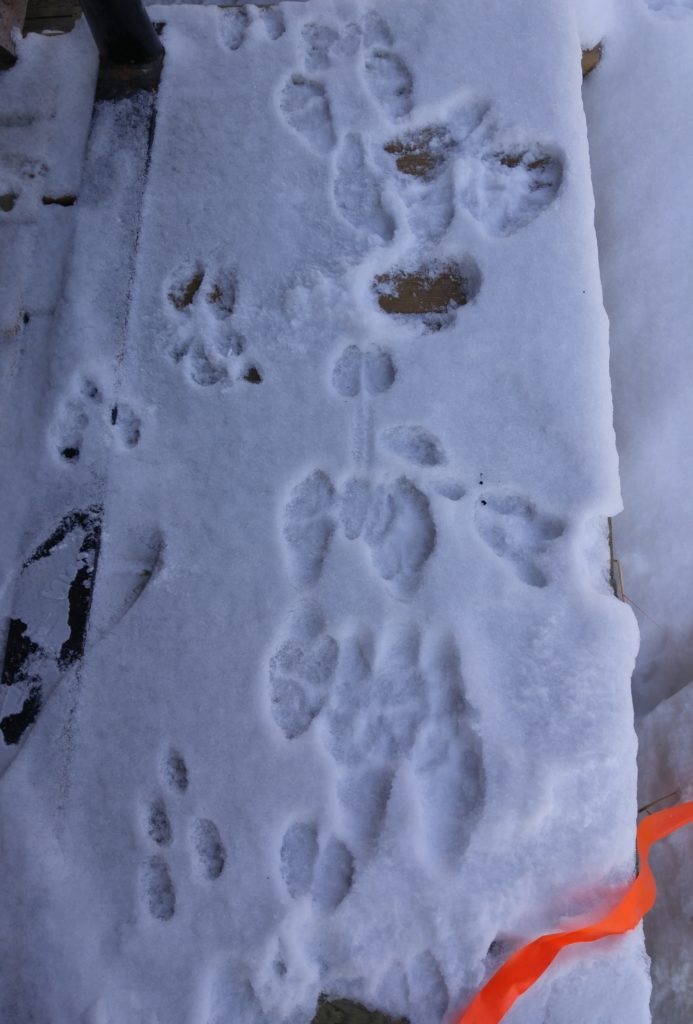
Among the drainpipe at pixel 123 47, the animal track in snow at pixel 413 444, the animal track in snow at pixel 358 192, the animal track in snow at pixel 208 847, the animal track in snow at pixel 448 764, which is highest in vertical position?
the drainpipe at pixel 123 47

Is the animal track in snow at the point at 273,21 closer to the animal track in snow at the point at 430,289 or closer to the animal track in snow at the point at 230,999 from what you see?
the animal track in snow at the point at 430,289

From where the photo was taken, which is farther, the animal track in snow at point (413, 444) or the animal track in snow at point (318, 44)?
the animal track in snow at point (318, 44)

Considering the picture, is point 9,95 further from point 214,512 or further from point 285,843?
point 285,843

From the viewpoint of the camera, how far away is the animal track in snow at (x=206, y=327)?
888 mm

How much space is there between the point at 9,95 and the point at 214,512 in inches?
25.7

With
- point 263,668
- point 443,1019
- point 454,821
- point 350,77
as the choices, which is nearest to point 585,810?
point 454,821

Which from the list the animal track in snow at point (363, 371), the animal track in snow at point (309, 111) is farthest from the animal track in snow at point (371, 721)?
the animal track in snow at point (309, 111)

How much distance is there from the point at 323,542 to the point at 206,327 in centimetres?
31

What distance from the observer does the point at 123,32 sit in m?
0.92

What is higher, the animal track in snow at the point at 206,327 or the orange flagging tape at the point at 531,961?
the animal track in snow at the point at 206,327

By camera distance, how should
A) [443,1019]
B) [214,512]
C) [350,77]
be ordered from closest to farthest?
1. [443,1019]
2. [214,512]
3. [350,77]

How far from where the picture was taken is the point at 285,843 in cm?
76

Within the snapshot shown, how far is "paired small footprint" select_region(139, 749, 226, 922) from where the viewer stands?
0.76m

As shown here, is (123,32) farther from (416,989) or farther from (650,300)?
(416,989)
